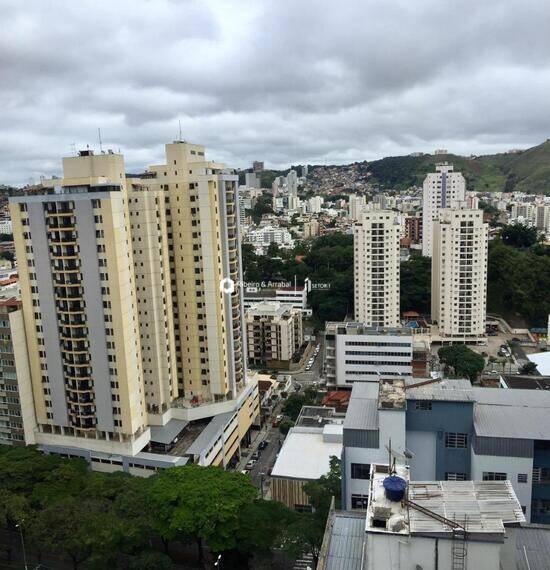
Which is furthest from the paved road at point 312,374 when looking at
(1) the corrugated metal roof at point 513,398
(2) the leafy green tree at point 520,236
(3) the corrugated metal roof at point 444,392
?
(2) the leafy green tree at point 520,236

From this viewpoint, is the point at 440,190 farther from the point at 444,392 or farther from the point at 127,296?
the point at 444,392

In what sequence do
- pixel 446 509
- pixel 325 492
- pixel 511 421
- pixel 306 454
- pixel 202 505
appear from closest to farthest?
pixel 446 509, pixel 511 421, pixel 325 492, pixel 202 505, pixel 306 454

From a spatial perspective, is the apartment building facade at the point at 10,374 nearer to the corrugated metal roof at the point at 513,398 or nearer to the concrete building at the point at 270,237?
the corrugated metal roof at the point at 513,398

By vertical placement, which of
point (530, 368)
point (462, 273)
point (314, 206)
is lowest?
point (530, 368)

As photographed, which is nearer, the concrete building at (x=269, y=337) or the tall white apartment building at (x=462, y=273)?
the concrete building at (x=269, y=337)

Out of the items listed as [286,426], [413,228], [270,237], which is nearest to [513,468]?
[286,426]

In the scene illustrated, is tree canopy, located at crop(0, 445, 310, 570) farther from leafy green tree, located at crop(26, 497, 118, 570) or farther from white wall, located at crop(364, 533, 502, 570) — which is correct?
white wall, located at crop(364, 533, 502, 570)
